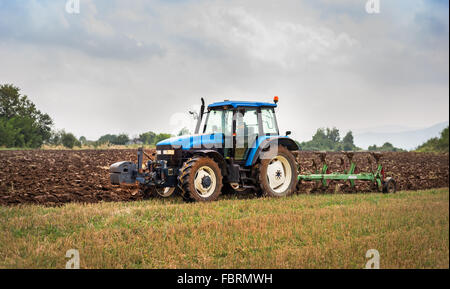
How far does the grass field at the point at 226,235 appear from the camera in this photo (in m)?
5.65

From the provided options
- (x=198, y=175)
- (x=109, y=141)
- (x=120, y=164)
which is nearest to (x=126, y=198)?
(x=120, y=164)

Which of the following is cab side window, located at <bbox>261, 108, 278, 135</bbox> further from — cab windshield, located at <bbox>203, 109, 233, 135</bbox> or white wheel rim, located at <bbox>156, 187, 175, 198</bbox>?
white wheel rim, located at <bbox>156, 187, 175, 198</bbox>

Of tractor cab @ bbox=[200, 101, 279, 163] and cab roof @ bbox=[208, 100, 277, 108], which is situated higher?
cab roof @ bbox=[208, 100, 277, 108]

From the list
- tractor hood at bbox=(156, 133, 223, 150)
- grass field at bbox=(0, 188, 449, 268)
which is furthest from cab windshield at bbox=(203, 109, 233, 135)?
grass field at bbox=(0, 188, 449, 268)

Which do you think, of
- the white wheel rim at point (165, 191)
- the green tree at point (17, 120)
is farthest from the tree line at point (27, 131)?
the white wheel rim at point (165, 191)

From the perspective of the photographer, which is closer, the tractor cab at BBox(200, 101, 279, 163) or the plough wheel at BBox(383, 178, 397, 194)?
the tractor cab at BBox(200, 101, 279, 163)

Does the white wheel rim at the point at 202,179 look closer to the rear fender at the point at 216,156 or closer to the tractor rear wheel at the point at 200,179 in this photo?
the tractor rear wheel at the point at 200,179

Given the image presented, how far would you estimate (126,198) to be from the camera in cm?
1100

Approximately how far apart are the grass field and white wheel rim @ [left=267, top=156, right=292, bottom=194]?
6.39 feet

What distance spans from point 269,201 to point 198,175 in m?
2.00

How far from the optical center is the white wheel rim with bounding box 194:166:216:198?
10016 mm

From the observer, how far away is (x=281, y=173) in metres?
12.0

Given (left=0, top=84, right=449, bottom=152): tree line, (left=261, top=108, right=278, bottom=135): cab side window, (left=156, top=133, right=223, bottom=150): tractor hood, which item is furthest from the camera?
(left=0, top=84, right=449, bottom=152): tree line

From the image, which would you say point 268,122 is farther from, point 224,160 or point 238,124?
point 224,160
